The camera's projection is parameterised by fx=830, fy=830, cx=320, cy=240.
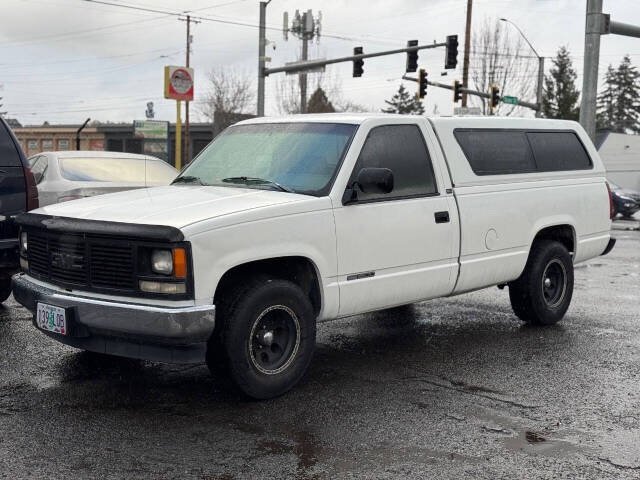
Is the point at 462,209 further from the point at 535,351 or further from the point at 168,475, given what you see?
the point at 168,475

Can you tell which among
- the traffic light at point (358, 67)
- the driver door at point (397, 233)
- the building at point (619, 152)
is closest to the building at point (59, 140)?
the traffic light at point (358, 67)

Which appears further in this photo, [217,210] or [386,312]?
[386,312]

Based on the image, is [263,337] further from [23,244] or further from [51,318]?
[23,244]

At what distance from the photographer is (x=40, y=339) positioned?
6.75 meters

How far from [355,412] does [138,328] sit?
139 cm

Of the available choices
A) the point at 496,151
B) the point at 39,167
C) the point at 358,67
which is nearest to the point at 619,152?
the point at 358,67

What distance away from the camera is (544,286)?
775cm

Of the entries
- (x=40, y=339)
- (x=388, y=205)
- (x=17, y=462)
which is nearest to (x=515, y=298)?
(x=388, y=205)

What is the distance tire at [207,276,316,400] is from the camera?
4.96m

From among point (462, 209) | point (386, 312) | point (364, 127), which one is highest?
point (364, 127)

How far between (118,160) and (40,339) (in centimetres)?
443

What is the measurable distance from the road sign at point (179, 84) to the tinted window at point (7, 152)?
1704 centimetres

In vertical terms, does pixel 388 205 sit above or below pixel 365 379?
above

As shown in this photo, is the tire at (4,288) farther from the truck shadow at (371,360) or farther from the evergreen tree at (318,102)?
the evergreen tree at (318,102)
